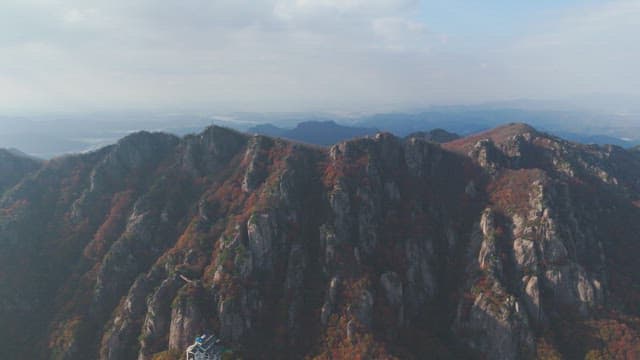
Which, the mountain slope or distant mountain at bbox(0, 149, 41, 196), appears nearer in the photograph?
the mountain slope

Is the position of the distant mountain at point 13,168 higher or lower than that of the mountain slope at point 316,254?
higher

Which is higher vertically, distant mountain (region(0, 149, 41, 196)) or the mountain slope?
distant mountain (region(0, 149, 41, 196))

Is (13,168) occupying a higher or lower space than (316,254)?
higher

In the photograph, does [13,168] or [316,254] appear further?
[13,168]

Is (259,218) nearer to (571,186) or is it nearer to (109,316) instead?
(109,316)

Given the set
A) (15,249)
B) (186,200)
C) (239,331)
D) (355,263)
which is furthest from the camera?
(186,200)

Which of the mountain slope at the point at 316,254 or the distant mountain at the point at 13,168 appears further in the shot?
the distant mountain at the point at 13,168

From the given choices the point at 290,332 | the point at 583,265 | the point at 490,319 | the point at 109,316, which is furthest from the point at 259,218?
the point at 583,265

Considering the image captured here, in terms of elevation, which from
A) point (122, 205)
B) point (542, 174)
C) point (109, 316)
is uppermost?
point (542, 174)
